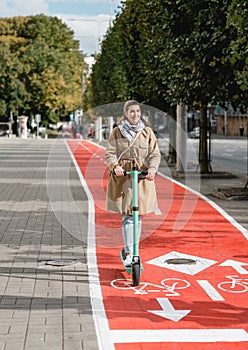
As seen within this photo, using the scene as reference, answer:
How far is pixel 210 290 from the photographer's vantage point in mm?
7504

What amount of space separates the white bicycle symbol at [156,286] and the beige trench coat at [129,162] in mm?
788

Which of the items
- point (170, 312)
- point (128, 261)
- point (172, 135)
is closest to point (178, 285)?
point (128, 261)

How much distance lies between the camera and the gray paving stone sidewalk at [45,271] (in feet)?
19.5

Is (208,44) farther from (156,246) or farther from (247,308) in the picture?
(247,308)

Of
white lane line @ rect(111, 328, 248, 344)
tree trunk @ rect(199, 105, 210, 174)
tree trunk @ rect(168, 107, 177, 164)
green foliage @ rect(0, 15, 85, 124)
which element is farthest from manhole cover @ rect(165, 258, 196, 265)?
green foliage @ rect(0, 15, 85, 124)

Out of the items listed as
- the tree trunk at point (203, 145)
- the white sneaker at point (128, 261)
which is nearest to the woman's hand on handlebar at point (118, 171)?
the white sneaker at point (128, 261)

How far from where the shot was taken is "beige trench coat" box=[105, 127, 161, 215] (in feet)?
26.2

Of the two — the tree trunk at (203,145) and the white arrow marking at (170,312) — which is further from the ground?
the tree trunk at (203,145)

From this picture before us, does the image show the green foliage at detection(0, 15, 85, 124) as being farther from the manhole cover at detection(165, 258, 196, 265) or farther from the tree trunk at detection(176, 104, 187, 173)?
the manhole cover at detection(165, 258, 196, 265)

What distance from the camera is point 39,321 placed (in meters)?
6.31

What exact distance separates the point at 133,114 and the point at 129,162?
554 mm

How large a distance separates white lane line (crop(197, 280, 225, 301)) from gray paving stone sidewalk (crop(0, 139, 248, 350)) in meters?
1.26

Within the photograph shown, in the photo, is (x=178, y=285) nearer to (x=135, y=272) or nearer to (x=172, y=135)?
(x=135, y=272)

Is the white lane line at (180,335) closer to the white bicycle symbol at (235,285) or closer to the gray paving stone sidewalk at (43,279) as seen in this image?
the gray paving stone sidewalk at (43,279)
